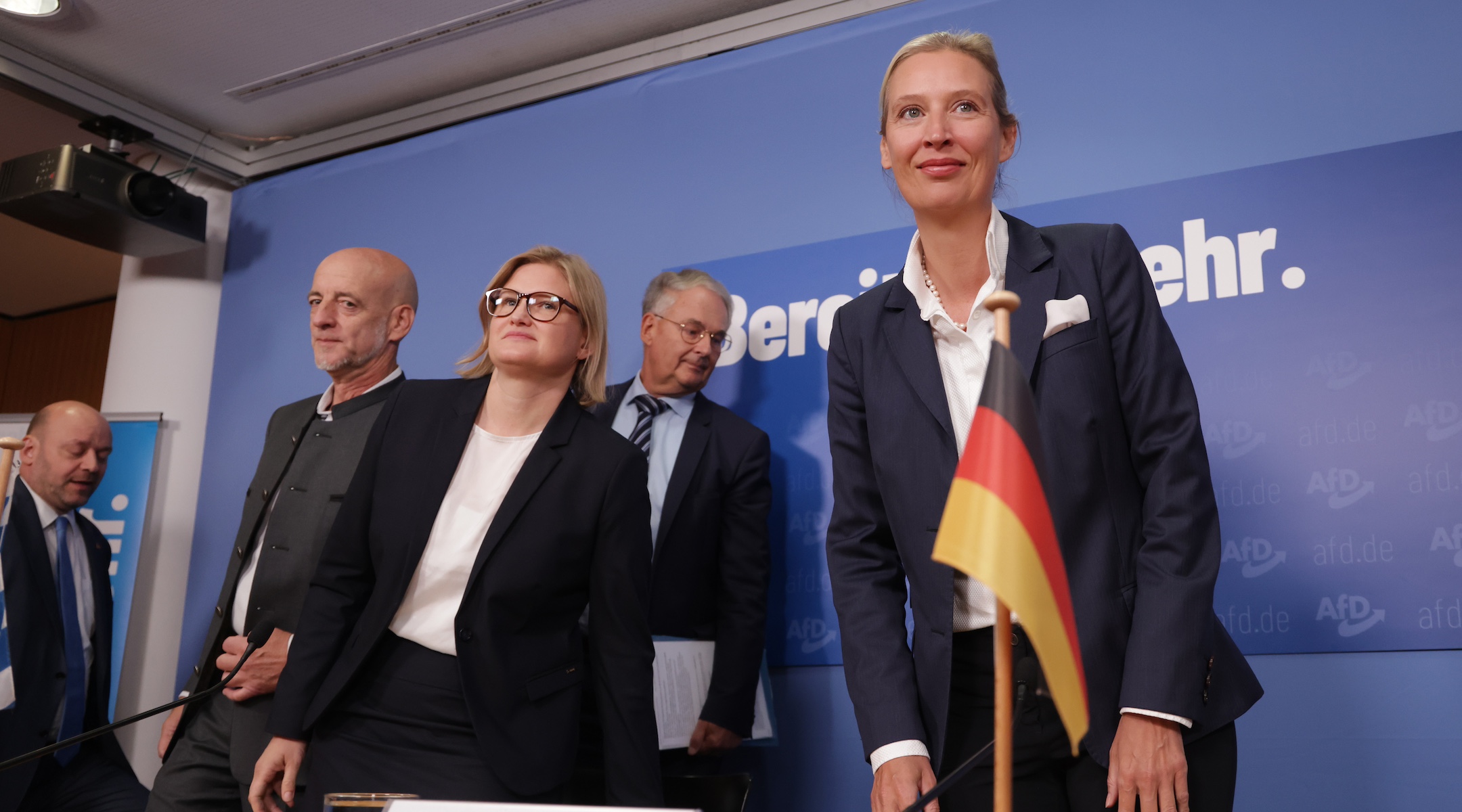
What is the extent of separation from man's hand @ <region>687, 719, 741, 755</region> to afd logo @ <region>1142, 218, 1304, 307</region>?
1.62m

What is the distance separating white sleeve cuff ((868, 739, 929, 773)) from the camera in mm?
1481

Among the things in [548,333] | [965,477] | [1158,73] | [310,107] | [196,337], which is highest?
[310,107]

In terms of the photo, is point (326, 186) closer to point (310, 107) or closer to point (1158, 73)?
point (310, 107)

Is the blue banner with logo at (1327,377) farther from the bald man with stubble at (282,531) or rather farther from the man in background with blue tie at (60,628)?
the man in background with blue tie at (60,628)

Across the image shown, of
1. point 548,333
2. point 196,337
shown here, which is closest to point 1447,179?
point 548,333

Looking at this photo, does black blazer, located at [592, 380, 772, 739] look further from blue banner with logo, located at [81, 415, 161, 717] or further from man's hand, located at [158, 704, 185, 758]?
blue banner with logo, located at [81, 415, 161, 717]

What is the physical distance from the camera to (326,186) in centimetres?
496

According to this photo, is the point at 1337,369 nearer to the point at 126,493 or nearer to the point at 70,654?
the point at 70,654

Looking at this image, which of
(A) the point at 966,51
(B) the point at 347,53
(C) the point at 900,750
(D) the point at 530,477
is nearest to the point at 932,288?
(A) the point at 966,51

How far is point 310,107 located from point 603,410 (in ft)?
7.97

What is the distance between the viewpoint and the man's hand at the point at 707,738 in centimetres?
295

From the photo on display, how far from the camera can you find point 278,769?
6.67 ft

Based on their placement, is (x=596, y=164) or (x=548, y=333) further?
(x=596, y=164)

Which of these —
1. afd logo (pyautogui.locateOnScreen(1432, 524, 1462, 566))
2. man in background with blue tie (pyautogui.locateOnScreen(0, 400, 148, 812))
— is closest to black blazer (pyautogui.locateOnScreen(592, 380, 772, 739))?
afd logo (pyautogui.locateOnScreen(1432, 524, 1462, 566))
